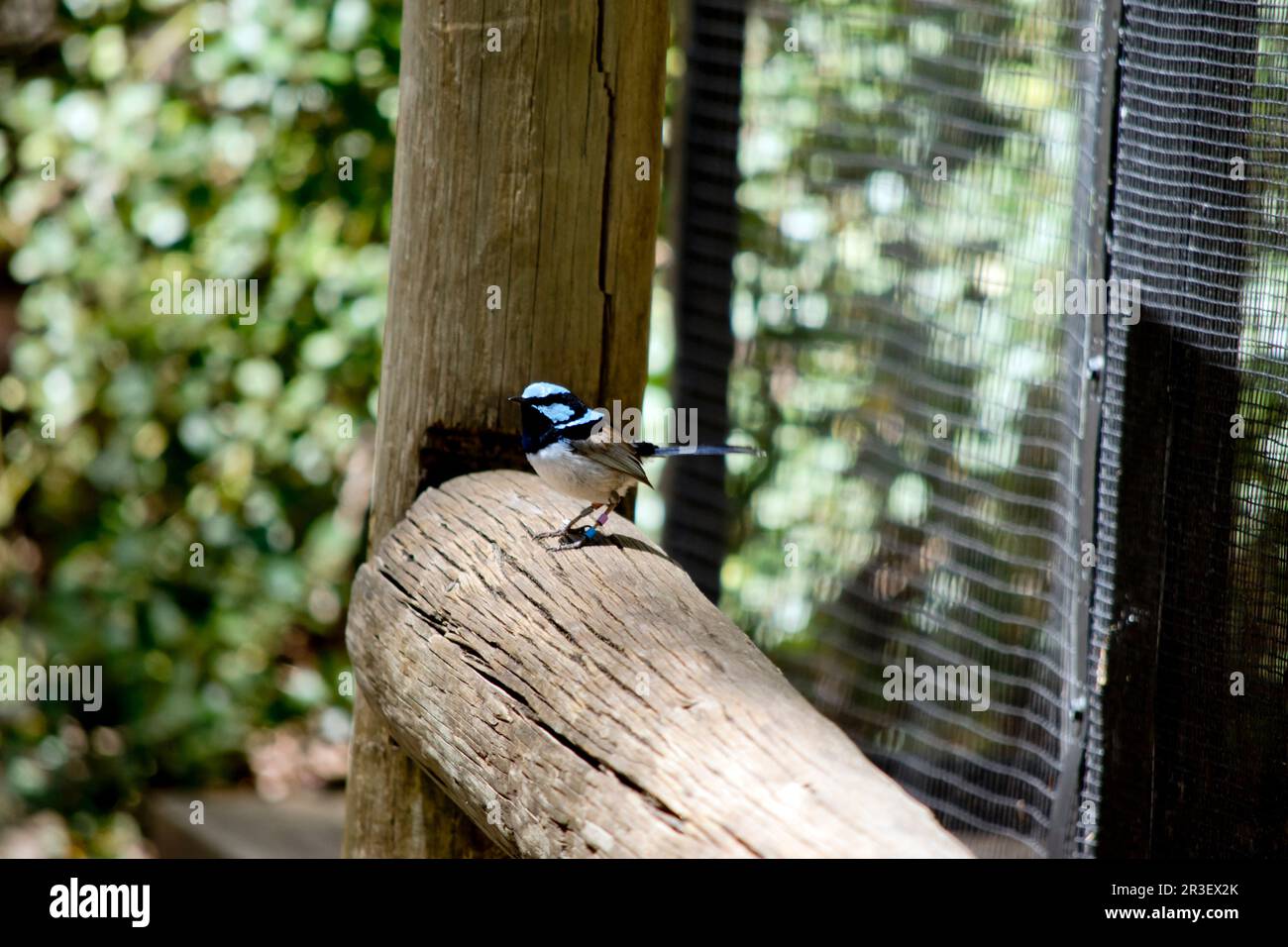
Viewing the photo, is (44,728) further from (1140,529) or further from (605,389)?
(1140,529)

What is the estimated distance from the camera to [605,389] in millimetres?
2781

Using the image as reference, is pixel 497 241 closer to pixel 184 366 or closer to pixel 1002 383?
pixel 1002 383

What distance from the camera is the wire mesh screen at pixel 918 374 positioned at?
3943mm

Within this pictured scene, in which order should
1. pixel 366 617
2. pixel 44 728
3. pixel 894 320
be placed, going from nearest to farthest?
1. pixel 366 617
2. pixel 894 320
3. pixel 44 728

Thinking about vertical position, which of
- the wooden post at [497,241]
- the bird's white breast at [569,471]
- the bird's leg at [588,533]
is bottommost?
the bird's leg at [588,533]

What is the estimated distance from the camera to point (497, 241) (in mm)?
2641

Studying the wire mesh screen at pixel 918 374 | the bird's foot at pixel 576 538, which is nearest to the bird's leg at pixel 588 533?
the bird's foot at pixel 576 538

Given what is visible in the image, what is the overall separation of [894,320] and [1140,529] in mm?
2019

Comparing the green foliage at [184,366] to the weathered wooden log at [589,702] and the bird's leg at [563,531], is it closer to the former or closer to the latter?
the weathered wooden log at [589,702]

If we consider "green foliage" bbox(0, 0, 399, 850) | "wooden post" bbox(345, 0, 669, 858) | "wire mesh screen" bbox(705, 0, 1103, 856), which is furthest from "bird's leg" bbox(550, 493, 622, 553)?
"green foliage" bbox(0, 0, 399, 850)

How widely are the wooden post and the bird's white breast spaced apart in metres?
0.15

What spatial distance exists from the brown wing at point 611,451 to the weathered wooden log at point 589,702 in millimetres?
111

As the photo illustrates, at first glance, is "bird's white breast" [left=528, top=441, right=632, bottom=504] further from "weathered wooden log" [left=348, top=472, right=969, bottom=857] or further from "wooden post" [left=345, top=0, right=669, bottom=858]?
"wooden post" [left=345, top=0, right=669, bottom=858]
